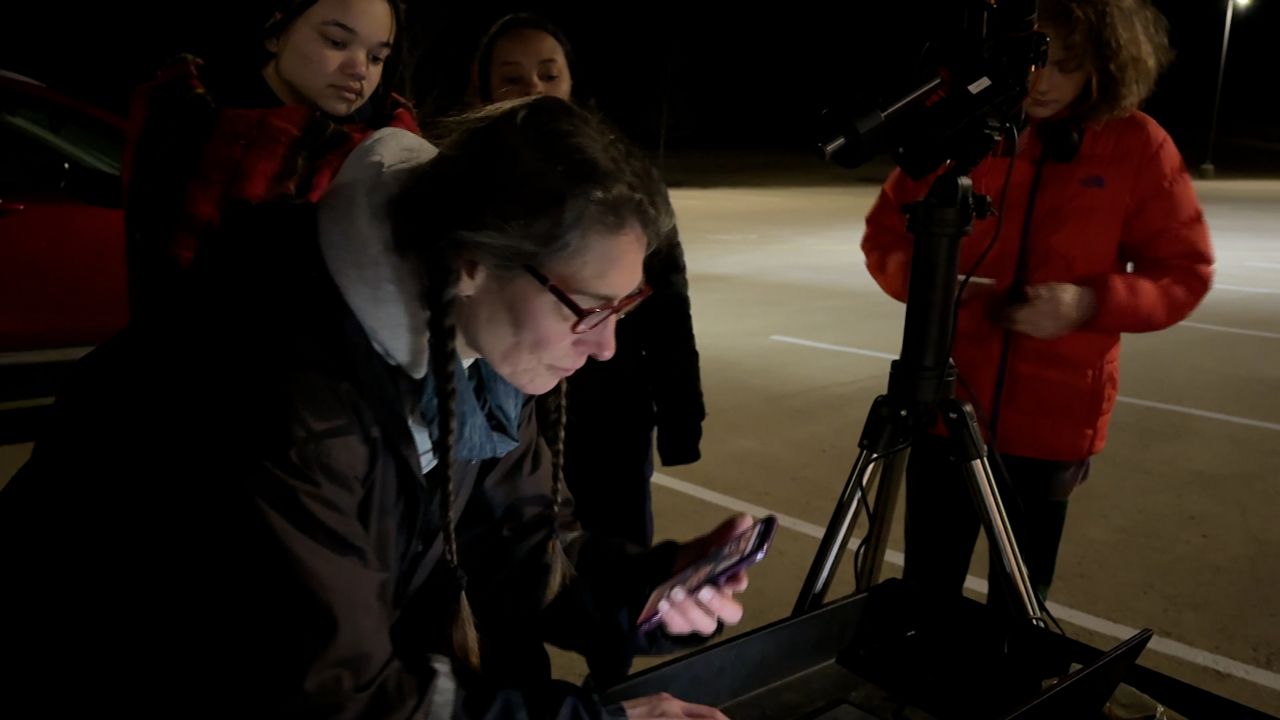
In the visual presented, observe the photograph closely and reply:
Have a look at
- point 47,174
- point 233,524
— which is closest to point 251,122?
point 233,524

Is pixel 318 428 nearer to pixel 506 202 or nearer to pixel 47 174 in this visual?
pixel 506 202

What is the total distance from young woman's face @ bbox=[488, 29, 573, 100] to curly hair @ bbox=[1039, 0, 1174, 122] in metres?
1.24

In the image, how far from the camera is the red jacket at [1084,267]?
7.11 ft

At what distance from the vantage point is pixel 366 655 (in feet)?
3.71

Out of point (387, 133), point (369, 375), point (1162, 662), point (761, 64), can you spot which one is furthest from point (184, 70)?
point (761, 64)

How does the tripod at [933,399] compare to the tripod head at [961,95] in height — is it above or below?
below

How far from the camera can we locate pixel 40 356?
4.31 meters

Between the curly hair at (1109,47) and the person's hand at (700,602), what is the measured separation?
1204 mm

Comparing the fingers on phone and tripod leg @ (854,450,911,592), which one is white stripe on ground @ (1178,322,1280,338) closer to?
tripod leg @ (854,450,911,592)

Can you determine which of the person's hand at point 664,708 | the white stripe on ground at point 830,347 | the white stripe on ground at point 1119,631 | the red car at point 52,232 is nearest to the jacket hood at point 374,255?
the person's hand at point 664,708

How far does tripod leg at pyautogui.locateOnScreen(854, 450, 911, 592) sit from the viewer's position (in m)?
2.04

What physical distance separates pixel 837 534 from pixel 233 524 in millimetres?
1197

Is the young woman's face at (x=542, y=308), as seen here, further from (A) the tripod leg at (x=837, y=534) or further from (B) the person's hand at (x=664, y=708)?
(A) the tripod leg at (x=837, y=534)

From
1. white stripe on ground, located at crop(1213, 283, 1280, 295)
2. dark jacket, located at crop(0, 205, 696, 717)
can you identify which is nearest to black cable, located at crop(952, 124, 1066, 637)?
dark jacket, located at crop(0, 205, 696, 717)
